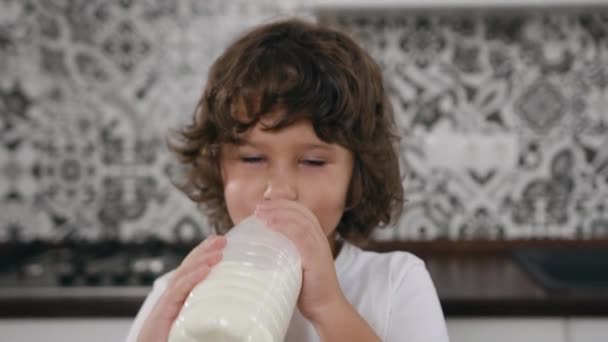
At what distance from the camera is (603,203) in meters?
Answer: 1.52

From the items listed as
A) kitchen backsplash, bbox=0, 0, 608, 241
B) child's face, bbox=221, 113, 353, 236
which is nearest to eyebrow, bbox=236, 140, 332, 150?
child's face, bbox=221, 113, 353, 236

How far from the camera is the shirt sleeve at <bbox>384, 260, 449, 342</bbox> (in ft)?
2.39

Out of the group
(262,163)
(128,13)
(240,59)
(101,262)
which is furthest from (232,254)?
(128,13)

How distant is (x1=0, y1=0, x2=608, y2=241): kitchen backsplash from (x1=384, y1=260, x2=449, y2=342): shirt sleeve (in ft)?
2.35

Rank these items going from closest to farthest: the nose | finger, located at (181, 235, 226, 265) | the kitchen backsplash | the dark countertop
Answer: finger, located at (181, 235, 226, 265), the nose, the dark countertop, the kitchen backsplash

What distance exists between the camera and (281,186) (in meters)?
0.68

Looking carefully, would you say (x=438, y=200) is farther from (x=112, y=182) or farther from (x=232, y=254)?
(x=232, y=254)

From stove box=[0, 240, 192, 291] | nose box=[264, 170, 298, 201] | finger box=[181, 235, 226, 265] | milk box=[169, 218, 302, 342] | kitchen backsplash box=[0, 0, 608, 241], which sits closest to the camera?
milk box=[169, 218, 302, 342]

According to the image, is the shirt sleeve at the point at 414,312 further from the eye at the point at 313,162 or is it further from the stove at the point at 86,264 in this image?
the stove at the point at 86,264

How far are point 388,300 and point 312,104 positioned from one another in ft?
0.95

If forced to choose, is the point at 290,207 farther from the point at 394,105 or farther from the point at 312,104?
the point at 394,105

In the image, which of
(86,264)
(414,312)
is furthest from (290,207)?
(86,264)

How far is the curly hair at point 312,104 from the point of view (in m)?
0.73

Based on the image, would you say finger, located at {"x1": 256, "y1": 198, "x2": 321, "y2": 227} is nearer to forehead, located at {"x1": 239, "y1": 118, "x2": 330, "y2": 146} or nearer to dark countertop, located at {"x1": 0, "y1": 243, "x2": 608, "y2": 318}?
→ forehead, located at {"x1": 239, "y1": 118, "x2": 330, "y2": 146}
